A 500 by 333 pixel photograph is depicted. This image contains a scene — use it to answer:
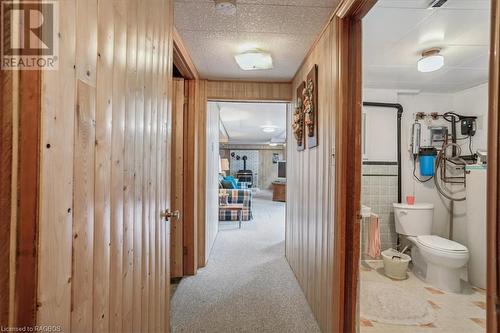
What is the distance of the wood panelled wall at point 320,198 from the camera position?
1.69 metres

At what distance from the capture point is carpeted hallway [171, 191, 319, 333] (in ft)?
6.27

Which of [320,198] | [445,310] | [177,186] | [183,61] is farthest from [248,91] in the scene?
[445,310]

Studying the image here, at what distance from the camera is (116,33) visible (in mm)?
813

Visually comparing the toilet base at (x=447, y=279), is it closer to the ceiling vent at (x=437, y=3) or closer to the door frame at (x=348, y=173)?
the door frame at (x=348, y=173)

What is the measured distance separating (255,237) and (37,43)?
4.05 metres

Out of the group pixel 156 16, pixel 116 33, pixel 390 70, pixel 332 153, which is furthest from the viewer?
pixel 390 70

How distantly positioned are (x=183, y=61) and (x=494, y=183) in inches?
89.4

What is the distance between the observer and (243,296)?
7.55 feet

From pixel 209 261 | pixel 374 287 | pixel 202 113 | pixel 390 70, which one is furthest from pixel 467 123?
pixel 209 261

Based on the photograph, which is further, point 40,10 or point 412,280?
point 412,280

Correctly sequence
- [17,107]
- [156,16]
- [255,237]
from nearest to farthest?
[17,107]
[156,16]
[255,237]

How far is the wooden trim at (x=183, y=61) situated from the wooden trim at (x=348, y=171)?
122cm

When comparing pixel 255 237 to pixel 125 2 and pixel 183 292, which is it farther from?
pixel 125 2

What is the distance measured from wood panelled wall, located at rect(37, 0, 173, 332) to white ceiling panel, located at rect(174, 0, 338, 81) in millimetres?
541
